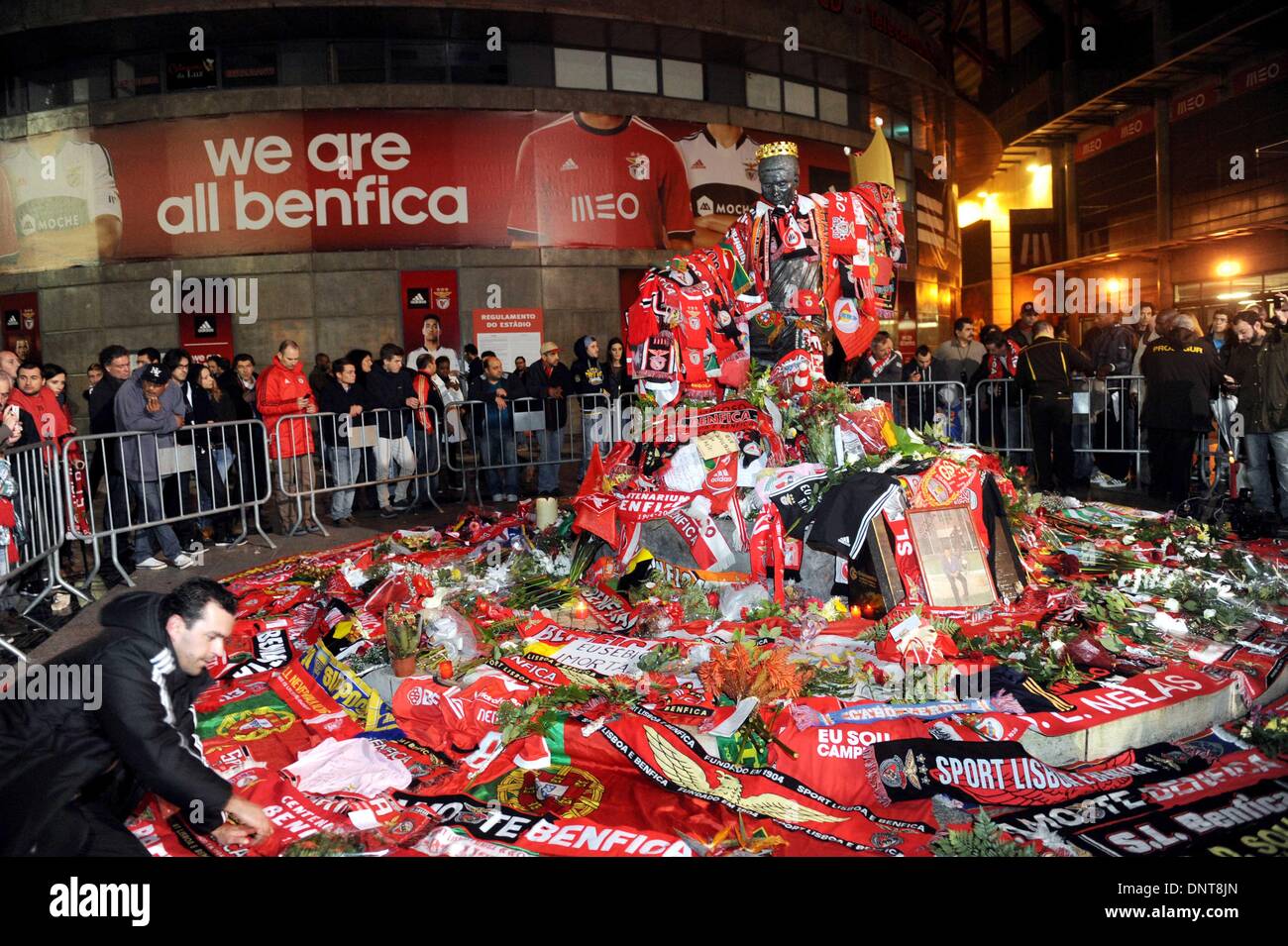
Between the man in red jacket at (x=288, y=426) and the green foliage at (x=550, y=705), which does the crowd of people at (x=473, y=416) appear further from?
the green foliage at (x=550, y=705)

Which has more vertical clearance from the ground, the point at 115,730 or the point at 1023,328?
the point at 1023,328

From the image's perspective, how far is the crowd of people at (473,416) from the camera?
9.27 metres

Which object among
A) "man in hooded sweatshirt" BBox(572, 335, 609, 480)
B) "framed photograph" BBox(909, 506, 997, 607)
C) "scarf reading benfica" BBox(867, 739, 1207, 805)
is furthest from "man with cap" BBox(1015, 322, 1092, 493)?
"scarf reading benfica" BBox(867, 739, 1207, 805)

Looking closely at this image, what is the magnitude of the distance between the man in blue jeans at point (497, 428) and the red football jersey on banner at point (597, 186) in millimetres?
7394

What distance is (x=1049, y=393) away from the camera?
11.8m

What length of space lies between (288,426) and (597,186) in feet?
35.9

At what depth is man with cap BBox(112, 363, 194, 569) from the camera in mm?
9047

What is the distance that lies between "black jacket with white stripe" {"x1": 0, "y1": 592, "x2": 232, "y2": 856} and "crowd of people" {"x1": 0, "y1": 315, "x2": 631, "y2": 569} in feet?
17.4

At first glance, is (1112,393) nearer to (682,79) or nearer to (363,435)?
(363,435)

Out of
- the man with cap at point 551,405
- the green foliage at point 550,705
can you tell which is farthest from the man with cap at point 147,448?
the green foliage at point 550,705

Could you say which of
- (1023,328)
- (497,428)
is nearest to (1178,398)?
(1023,328)

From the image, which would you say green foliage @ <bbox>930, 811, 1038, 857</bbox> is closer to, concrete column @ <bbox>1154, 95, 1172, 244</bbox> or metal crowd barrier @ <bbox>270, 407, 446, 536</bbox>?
metal crowd barrier @ <bbox>270, 407, 446, 536</bbox>

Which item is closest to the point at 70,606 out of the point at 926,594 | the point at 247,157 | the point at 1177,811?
the point at 926,594

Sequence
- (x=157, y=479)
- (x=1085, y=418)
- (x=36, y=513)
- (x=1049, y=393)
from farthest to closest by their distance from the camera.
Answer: (x=1085, y=418) < (x=1049, y=393) < (x=157, y=479) < (x=36, y=513)
